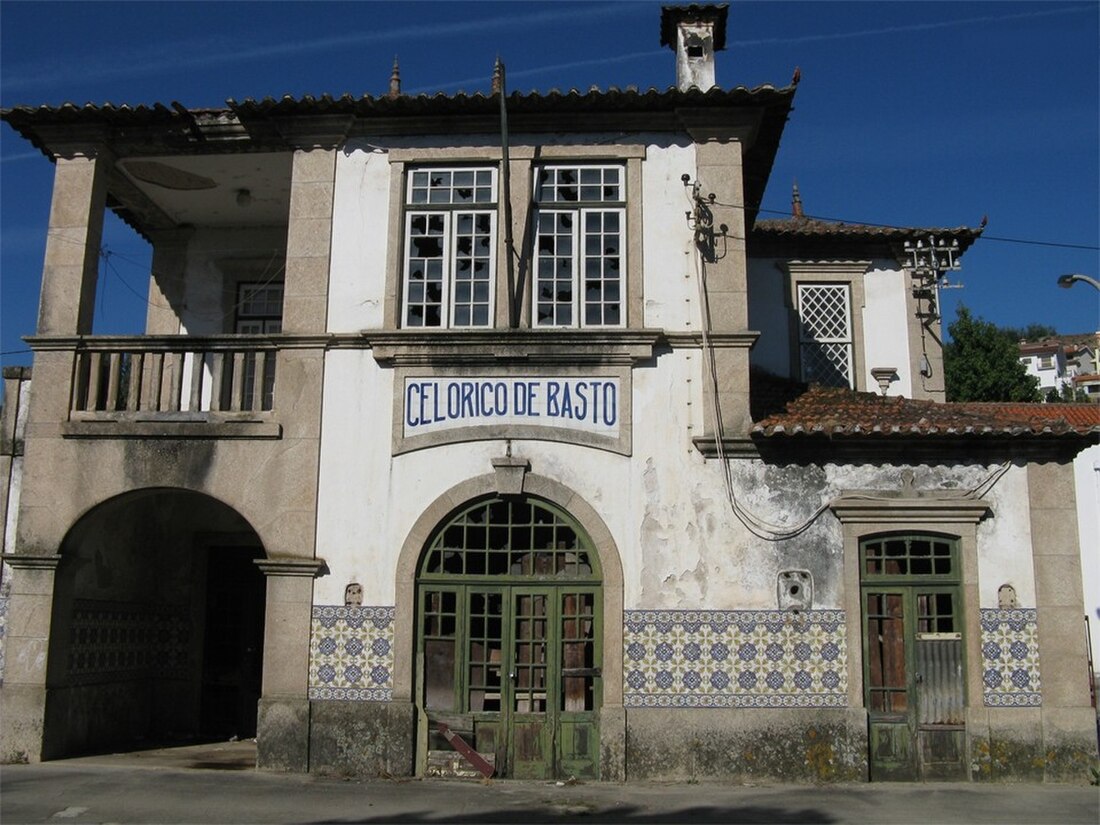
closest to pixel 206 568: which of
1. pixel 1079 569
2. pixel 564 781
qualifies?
pixel 564 781

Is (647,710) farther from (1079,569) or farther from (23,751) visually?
(23,751)

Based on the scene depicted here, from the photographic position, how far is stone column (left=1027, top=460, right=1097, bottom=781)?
10.8 m

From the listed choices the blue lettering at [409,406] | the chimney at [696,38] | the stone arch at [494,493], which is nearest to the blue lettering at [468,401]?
the blue lettering at [409,406]

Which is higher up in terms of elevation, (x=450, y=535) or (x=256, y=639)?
(x=450, y=535)

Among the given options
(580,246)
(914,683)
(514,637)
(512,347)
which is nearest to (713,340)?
(580,246)

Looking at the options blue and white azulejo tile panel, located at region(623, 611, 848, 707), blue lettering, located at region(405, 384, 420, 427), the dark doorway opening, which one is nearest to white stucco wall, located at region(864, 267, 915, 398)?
blue and white azulejo tile panel, located at region(623, 611, 848, 707)

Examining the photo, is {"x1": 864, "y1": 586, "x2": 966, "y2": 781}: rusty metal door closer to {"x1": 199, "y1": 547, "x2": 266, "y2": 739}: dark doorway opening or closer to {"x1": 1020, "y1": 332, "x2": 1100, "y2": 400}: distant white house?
{"x1": 199, "y1": 547, "x2": 266, "y2": 739}: dark doorway opening

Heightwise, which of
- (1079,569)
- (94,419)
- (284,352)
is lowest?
(1079,569)

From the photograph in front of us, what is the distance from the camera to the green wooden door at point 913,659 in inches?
428

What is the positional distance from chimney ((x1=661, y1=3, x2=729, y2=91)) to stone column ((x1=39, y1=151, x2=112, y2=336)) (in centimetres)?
746

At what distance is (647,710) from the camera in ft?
35.9

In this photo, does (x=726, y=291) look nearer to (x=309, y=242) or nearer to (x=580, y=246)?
(x=580, y=246)

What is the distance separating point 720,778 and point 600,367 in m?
4.46

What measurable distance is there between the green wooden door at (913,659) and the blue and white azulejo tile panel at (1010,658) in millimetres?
263
